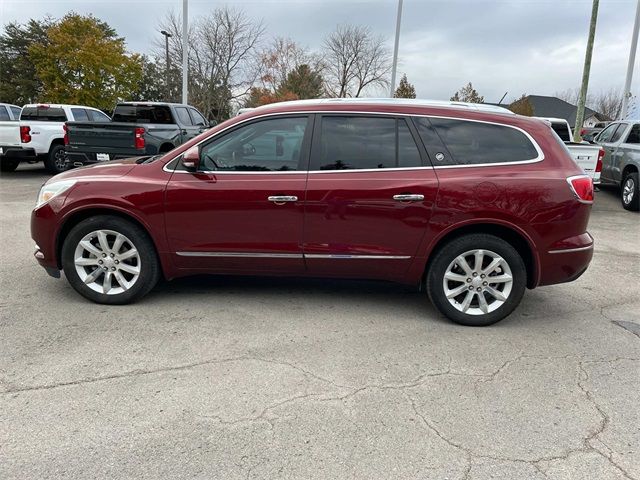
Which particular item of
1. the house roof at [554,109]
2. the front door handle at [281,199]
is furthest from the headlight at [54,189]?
the house roof at [554,109]

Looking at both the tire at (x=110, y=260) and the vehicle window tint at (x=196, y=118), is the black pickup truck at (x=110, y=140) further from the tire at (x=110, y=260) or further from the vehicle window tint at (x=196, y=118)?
the tire at (x=110, y=260)

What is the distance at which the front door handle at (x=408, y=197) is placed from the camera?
3.89 metres

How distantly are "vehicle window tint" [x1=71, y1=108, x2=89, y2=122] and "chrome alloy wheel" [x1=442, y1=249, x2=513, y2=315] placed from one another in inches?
486

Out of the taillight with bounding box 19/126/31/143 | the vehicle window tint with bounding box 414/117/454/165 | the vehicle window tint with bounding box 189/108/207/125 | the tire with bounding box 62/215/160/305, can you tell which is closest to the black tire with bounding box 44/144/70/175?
the taillight with bounding box 19/126/31/143

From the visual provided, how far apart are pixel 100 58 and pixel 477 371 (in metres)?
32.2

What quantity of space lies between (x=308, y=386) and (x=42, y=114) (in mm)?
12845

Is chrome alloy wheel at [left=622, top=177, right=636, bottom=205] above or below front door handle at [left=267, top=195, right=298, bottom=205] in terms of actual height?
below

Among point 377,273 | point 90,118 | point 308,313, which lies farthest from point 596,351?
point 90,118

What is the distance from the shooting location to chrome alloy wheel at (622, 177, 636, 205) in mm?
10372

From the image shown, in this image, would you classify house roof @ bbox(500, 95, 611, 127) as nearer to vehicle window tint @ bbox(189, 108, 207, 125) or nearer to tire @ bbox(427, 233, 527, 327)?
vehicle window tint @ bbox(189, 108, 207, 125)

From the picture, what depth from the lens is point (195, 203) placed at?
13.3 feet

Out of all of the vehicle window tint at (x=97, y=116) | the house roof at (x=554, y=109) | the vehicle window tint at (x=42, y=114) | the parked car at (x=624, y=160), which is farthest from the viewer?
the house roof at (x=554, y=109)

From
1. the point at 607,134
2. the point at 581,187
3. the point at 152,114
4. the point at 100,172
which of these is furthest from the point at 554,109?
the point at 100,172

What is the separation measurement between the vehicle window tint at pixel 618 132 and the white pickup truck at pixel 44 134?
44.9 ft
